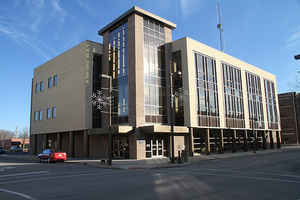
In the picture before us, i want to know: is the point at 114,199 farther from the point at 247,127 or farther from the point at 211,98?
the point at 247,127

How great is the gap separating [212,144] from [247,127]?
1011 centimetres

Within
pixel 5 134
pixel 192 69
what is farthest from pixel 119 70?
pixel 5 134

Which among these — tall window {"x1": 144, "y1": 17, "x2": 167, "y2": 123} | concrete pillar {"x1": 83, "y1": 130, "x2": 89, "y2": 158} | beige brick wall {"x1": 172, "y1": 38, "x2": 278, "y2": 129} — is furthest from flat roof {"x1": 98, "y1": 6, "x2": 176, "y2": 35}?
concrete pillar {"x1": 83, "y1": 130, "x2": 89, "y2": 158}

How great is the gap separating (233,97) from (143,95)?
20058mm

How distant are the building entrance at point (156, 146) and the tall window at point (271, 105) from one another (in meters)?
32.5

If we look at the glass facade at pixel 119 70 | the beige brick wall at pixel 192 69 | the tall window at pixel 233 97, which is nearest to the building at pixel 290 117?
the tall window at pixel 233 97

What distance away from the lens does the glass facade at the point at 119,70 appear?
105 feet

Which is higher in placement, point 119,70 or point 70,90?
point 119,70

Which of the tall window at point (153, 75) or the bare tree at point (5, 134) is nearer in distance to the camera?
the tall window at point (153, 75)

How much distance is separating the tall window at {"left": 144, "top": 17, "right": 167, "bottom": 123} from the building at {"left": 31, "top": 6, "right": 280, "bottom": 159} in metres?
0.14

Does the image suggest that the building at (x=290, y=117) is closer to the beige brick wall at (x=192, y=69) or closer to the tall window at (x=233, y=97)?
the tall window at (x=233, y=97)

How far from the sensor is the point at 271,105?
56.2 m

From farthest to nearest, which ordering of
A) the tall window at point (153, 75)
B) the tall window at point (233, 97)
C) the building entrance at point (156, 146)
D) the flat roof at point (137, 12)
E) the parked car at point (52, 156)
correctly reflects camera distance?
the tall window at point (233, 97) → the flat roof at point (137, 12) → the tall window at point (153, 75) → the building entrance at point (156, 146) → the parked car at point (52, 156)

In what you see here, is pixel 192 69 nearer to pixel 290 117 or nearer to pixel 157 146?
pixel 157 146
